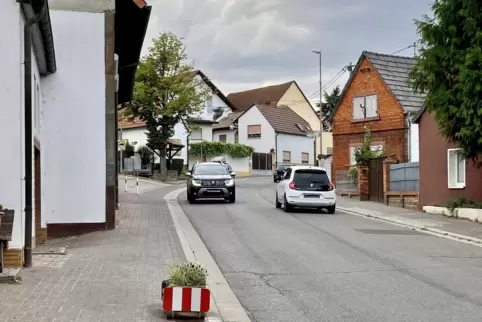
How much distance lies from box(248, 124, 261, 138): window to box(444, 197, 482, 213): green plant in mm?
48883

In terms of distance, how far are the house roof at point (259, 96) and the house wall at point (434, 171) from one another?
59.7 metres

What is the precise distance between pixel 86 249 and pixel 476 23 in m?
11.9

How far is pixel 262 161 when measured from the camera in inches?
2717

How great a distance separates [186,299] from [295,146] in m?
65.6

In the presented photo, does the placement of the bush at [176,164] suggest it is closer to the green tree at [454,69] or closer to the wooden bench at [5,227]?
the green tree at [454,69]

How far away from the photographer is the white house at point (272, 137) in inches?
2741

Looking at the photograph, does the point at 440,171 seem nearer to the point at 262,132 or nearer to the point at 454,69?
the point at 454,69

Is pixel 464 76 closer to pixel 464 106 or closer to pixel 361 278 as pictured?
pixel 464 106

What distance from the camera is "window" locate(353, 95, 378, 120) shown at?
1576 inches

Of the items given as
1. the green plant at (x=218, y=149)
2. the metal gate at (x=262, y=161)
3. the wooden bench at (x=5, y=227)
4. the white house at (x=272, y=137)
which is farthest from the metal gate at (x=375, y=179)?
the white house at (x=272, y=137)

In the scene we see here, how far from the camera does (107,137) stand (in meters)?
16.4

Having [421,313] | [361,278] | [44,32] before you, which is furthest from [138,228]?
[421,313]

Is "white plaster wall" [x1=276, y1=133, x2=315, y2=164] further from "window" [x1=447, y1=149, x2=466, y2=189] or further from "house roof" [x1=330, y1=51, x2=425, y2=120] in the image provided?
"window" [x1=447, y1=149, x2=466, y2=189]

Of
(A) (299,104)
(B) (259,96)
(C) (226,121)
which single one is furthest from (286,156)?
(B) (259,96)
